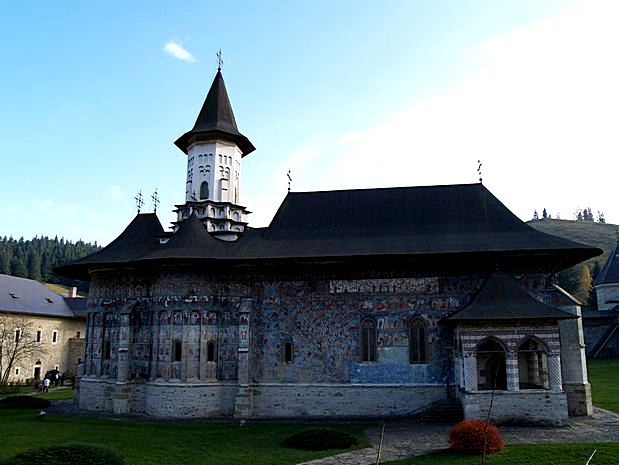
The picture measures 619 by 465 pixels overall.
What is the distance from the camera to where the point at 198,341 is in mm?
20531

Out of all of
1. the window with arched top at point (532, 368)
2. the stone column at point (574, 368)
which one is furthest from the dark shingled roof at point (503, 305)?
the stone column at point (574, 368)

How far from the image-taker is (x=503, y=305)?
18.3m

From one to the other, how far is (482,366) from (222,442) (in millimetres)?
10120

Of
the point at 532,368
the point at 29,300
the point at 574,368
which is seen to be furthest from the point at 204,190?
the point at 29,300

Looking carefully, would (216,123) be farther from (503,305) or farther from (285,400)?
(503,305)

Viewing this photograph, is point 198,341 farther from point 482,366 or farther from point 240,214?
point 482,366

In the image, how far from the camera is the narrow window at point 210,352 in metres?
20.6

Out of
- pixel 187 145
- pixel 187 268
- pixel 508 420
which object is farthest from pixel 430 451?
pixel 187 145

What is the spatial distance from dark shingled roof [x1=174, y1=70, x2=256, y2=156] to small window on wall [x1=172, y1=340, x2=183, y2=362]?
10103 mm

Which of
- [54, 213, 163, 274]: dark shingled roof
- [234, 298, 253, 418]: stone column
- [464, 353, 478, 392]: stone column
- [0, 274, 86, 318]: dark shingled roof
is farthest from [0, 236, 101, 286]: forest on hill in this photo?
[464, 353, 478, 392]: stone column

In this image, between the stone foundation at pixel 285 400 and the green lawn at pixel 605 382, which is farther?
the green lawn at pixel 605 382

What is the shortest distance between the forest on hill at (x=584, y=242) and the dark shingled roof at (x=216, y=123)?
4727 centimetres

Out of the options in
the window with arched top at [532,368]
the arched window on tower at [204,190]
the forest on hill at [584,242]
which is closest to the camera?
the window with arched top at [532,368]

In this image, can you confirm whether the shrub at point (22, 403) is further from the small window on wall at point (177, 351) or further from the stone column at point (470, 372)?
the stone column at point (470, 372)
